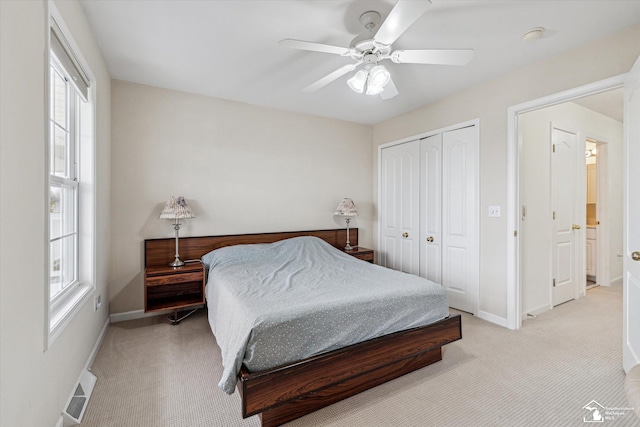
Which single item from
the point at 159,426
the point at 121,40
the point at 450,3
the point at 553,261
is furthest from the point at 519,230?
the point at 121,40

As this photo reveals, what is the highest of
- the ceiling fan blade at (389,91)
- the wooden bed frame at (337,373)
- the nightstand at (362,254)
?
the ceiling fan blade at (389,91)

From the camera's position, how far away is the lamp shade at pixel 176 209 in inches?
116

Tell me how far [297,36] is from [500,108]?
210 cm

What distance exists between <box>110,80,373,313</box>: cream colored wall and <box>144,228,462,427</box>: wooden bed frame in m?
2.25

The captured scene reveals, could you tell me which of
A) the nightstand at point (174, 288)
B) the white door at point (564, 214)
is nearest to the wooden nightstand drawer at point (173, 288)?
the nightstand at point (174, 288)

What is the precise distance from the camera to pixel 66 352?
162cm

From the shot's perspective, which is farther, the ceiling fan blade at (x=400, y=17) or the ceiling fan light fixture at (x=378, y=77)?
the ceiling fan light fixture at (x=378, y=77)

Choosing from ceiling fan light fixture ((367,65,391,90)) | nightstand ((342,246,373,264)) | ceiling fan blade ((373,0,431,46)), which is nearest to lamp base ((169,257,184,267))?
nightstand ((342,246,373,264))

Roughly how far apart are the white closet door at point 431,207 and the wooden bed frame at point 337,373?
4.84ft

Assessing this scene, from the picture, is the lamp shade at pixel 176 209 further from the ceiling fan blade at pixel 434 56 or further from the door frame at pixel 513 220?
the door frame at pixel 513 220

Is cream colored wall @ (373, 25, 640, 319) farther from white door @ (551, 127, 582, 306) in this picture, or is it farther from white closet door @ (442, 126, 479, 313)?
white door @ (551, 127, 582, 306)

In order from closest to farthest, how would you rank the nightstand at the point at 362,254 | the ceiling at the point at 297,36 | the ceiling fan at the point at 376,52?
the ceiling fan at the point at 376,52 → the ceiling at the point at 297,36 → the nightstand at the point at 362,254

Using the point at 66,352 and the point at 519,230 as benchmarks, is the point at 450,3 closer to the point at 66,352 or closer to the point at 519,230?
the point at 519,230

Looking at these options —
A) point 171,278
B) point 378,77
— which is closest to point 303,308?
point 378,77
